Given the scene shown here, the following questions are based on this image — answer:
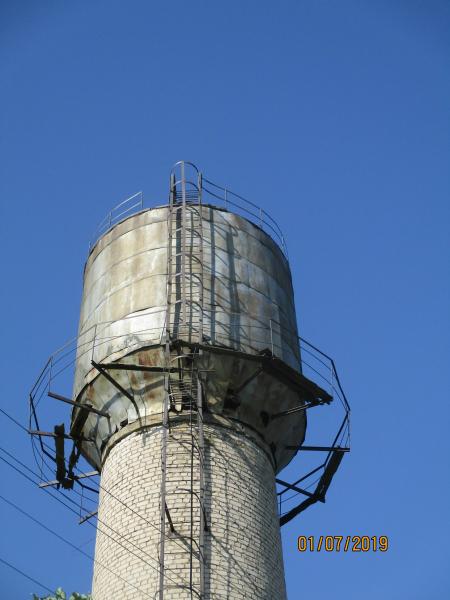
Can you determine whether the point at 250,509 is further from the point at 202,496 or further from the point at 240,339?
the point at 240,339

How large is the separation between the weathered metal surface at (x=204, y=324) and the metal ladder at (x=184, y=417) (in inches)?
4.0

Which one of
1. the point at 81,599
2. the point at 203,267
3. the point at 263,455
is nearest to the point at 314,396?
the point at 263,455

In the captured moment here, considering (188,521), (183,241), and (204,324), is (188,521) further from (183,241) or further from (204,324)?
(183,241)

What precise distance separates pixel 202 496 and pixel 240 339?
3.40 meters

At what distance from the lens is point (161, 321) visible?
21.9 m

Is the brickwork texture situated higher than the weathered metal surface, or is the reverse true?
the weathered metal surface

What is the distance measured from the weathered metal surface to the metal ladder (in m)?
0.10

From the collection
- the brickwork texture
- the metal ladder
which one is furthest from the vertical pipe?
the brickwork texture

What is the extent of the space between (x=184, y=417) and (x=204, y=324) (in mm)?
1900

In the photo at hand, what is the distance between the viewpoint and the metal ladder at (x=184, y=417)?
63.4ft

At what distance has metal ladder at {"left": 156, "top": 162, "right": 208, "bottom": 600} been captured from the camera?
19.3 meters

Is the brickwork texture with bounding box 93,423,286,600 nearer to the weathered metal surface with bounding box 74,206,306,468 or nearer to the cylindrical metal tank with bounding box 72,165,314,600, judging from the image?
the cylindrical metal tank with bounding box 72,165,314,600

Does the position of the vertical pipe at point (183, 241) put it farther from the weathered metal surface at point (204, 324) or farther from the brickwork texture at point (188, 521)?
the brickwork texture at point (188, 521)

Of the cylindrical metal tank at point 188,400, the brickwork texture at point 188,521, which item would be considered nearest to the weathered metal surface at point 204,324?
the cylindrical metal tank at point 188,400
